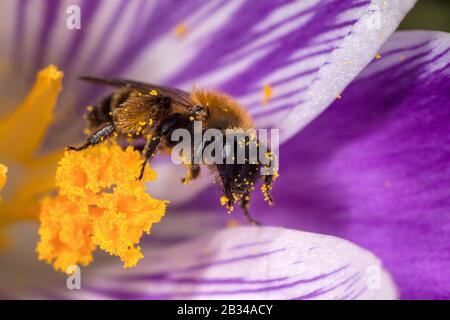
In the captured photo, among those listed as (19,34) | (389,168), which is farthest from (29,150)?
(389,168)

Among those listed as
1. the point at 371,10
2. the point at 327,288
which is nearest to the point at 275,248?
the point at 327,288

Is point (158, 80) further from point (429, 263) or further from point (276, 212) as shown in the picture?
point (429, 263)

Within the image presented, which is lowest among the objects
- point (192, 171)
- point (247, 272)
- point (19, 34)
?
point (247, 272)

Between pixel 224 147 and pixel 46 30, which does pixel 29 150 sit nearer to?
pixel 46 30

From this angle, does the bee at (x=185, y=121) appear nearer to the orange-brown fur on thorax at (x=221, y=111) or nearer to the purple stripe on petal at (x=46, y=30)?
the orange-brown fur on thorax at (x=221, y=111)

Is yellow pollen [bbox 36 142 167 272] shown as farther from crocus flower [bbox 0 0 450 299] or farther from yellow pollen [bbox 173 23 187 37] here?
yellow pollen [bbox 173 23 187 37]

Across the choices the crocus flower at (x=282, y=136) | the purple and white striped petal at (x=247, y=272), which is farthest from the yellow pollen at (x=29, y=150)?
the purple and white striped petal at (x=247, y=272)
